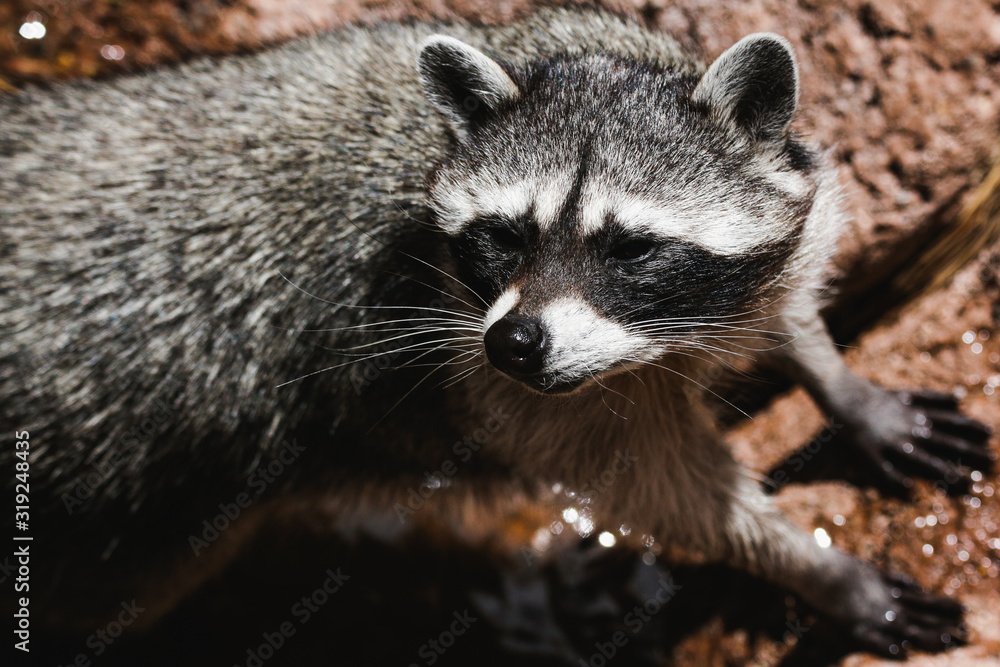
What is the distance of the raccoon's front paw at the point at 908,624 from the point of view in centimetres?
404

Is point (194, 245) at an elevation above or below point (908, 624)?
above

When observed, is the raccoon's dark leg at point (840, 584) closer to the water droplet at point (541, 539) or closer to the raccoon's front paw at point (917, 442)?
the raccoon's front paw at point (917, 442)

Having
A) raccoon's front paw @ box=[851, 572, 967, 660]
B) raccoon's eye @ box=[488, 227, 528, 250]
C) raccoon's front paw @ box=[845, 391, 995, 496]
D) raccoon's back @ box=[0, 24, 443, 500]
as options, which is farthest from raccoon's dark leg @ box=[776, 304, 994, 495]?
raccoon's back @ box=[0, 24, 443, 500]

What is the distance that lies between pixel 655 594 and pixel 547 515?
3.35 ft

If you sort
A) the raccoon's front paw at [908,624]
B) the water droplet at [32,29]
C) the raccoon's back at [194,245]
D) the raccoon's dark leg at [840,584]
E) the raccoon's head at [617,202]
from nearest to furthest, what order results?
1. the raccoon's head at [617,202]
2. the raccoon's back at [194,245]
3. the raccoon's dark leg at [840,584]
4. the raccoon's front paw at [908,624]
5. the water droplet at [32,29]

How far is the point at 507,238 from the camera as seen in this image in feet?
9.71

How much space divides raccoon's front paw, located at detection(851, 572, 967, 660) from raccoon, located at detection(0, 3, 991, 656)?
0.02 m

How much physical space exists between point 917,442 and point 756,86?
253 centimetres

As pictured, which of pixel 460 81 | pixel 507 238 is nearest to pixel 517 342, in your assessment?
pixel 507 238

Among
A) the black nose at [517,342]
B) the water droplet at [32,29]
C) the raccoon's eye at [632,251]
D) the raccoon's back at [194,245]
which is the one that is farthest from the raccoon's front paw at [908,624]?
the water droplet at [32,29]

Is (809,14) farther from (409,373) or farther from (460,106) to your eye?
(409,373)

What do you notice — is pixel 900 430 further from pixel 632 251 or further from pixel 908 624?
pixel 632 251

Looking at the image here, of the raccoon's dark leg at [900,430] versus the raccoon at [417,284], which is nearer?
the raccoon at [417,284]

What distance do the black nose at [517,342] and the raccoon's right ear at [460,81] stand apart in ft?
3.09
